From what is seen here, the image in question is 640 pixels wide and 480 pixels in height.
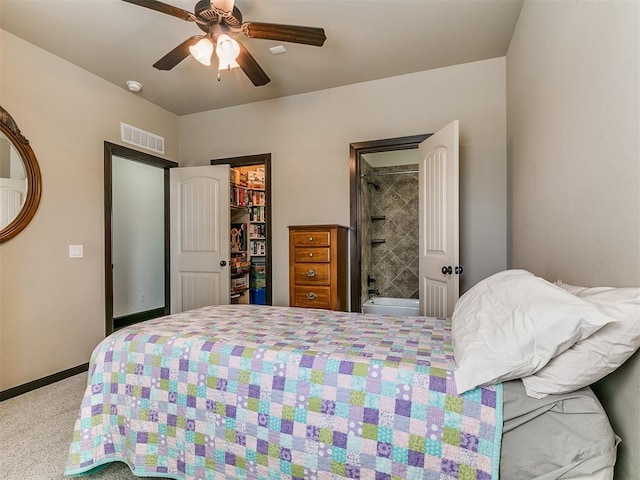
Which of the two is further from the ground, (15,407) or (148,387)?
(148,387)

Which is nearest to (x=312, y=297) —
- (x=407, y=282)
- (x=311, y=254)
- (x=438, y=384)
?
(x=311, y=254)

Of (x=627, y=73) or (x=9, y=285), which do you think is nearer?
(x=627, y=73)

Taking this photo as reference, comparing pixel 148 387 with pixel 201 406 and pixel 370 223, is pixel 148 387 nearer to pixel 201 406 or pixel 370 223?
pixel 201 406

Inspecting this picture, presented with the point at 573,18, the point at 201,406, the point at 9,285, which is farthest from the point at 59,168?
the point at 573,18

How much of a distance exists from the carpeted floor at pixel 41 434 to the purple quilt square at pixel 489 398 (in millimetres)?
1690

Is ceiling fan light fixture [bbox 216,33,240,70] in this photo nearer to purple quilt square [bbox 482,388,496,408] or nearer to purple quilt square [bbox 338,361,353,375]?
purple quilt square [bbox 338,361,353,375]

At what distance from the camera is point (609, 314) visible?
2.87ft

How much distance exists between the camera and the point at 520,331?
1.00 metres

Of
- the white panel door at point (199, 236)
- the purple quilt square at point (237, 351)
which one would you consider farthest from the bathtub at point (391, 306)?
the purple quilt square at point (237, 351)

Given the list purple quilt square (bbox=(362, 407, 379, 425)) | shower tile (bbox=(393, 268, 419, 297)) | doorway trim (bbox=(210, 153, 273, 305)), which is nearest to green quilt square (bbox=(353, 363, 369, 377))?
purple quilt square (bbox=(362, 407, 379, 425))

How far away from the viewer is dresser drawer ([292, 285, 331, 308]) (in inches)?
121

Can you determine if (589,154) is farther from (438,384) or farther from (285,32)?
(285,32)

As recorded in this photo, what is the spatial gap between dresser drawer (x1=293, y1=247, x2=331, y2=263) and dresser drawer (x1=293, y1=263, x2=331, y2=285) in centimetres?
5

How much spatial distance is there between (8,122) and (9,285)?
1.26 metres
